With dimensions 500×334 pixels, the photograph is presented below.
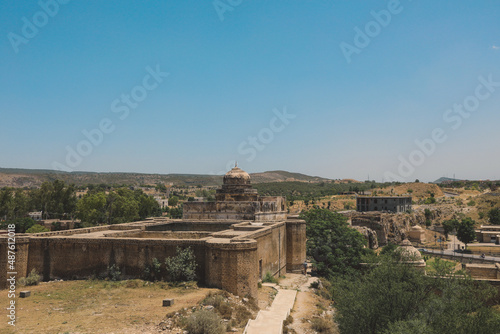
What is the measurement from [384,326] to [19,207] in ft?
180

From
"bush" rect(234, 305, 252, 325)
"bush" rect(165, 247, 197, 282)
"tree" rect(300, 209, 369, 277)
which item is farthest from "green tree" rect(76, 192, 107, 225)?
"bush" rect(234, 305, 252, 325)

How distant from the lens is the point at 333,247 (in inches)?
1037

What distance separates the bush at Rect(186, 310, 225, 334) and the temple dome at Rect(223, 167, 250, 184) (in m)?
17.6

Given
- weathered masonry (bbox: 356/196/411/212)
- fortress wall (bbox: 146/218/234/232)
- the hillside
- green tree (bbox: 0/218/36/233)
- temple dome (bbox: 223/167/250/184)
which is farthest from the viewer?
the hillside

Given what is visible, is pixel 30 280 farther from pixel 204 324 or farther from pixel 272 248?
pixel 272 248

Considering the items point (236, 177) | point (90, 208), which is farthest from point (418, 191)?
point (236, 177)

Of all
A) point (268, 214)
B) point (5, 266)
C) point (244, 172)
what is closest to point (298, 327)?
point (5, 266)

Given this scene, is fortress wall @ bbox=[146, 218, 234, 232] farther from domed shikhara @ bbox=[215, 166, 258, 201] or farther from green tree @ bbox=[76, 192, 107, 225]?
green tree @ bbox=[76, 192, 107, 225]

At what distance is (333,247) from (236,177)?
28.2 ft

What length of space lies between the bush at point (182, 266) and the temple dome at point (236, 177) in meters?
13.4

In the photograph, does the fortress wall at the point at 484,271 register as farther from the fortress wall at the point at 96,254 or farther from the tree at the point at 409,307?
the fortress wall at the point at 96,254

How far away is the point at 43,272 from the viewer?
1625cm

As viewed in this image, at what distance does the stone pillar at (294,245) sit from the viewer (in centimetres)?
2448

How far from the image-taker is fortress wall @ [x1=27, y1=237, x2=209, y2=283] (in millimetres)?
15656
